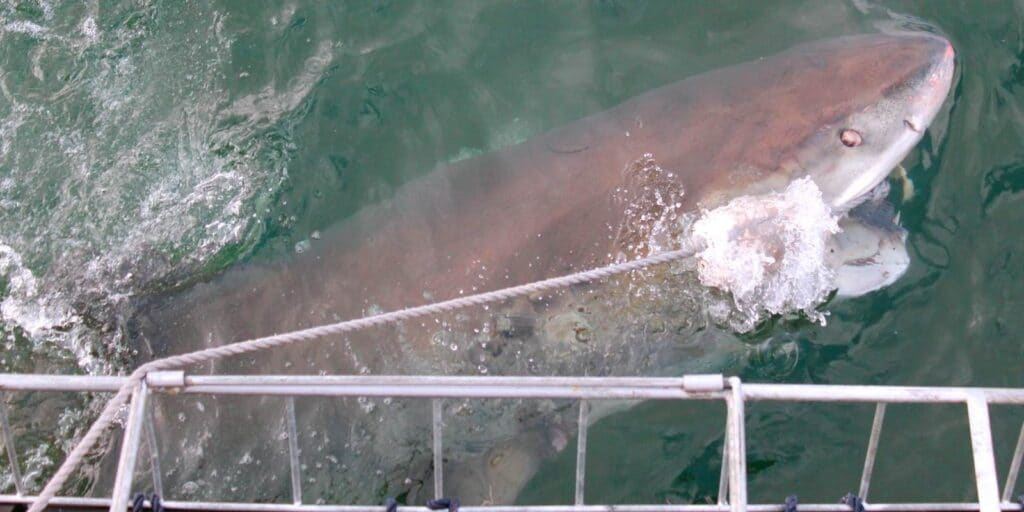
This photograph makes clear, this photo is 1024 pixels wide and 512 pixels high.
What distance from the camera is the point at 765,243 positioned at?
11.2 ft

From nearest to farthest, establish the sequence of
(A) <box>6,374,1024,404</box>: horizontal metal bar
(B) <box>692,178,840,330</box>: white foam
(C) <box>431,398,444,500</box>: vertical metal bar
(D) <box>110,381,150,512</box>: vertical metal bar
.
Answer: (D) <box>110,381,150,512</box>: vertical metal bar → (A) <box>6,374,1024,404</box>: horizontal metal bar → (C) <box>431,398,444,500</box>: vertical metal bar → (B) <box>692,178,840,330</box>: white foam

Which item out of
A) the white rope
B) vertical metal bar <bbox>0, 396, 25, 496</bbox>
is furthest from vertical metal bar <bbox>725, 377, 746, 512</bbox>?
vertical metal bar <bbox>0, 396, 25, 496</bbox>

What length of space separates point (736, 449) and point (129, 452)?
145 centimetres

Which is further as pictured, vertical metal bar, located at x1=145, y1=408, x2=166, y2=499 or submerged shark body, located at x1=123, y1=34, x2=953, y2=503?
submerged shark body, located at x1=123, y1=34, x2=953, y2=503

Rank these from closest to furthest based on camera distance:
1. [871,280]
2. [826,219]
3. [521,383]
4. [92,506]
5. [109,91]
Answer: [521,383] < [92,506] < [826,219] < [871,280] < [109,91]

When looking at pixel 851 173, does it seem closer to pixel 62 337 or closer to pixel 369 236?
pixel 369 236

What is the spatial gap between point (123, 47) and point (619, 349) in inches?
110

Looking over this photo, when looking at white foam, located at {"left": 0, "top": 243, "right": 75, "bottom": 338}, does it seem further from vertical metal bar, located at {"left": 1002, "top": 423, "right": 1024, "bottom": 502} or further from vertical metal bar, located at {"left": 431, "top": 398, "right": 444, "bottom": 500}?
vertical metal bar, located at {"left": 1002, "top": 423, "right": 1024, "bottom": 502}

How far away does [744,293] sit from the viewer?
3482 millimetres

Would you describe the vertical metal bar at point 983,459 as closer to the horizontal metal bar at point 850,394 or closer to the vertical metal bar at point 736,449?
the horizontal metal bar at point 850,394

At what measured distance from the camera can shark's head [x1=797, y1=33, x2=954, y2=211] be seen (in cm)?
339

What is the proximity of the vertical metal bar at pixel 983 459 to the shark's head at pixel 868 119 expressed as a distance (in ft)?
3.86

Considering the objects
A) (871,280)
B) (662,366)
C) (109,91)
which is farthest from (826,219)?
(109,91)

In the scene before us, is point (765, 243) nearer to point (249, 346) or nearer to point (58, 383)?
point (249, 346)
